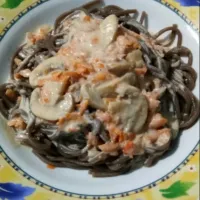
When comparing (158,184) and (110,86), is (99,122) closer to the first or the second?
(110,86)

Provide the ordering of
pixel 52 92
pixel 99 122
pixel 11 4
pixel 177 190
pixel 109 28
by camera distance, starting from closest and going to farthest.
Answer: pixel 177 190 → pixel 99 122 → pixel 52 92 → pixel 109 28 → pixel 11 4

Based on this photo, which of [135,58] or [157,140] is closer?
[157,140]

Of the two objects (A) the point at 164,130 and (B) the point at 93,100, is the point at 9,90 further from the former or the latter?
(A) the point at 164,130

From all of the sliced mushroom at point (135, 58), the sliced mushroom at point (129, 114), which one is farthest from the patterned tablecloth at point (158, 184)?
the sliced mushroom at point (135, 58)

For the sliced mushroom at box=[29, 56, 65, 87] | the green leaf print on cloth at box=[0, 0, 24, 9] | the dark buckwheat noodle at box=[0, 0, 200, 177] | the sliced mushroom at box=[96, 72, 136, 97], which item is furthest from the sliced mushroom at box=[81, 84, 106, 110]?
the green leaf print on cloth at box=[0, 0, 24, 9]

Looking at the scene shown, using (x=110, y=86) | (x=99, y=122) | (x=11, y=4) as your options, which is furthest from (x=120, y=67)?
(x=11, y=4)

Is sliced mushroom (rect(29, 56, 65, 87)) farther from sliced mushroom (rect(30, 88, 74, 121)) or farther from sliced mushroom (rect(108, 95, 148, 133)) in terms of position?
sliced mushroom (rect(108, 95, 148, 133))
